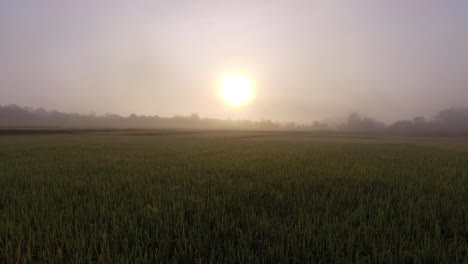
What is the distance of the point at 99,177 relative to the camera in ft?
22.0

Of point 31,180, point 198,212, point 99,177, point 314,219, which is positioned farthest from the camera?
point 99,177

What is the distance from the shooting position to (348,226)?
127 inches

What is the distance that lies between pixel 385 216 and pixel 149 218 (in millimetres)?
3695

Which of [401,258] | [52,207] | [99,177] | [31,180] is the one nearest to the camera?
[401,258]

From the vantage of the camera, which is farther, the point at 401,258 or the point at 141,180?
the point at 141,180

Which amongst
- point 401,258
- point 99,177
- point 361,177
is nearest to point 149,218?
point 401,258

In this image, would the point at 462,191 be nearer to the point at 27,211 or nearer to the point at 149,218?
the point at 149,218

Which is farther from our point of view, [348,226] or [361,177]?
[361,177]

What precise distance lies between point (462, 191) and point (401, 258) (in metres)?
4.60

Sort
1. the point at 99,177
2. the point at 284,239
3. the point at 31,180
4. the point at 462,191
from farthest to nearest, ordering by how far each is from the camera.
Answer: the point at 99,177, the point at 31,180, the point at 462,191, the point at 284,239

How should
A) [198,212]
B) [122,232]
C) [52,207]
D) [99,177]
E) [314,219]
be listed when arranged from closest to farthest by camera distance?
1. [122,232]
2. [314,219]
3. [198,212]
4. [52,207]
5. [99,177]

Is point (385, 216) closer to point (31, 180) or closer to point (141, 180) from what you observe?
point (141, 180)

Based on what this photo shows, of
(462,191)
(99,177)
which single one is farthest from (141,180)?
(462,191)

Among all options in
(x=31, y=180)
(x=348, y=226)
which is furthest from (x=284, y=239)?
(x=31, y=180)
